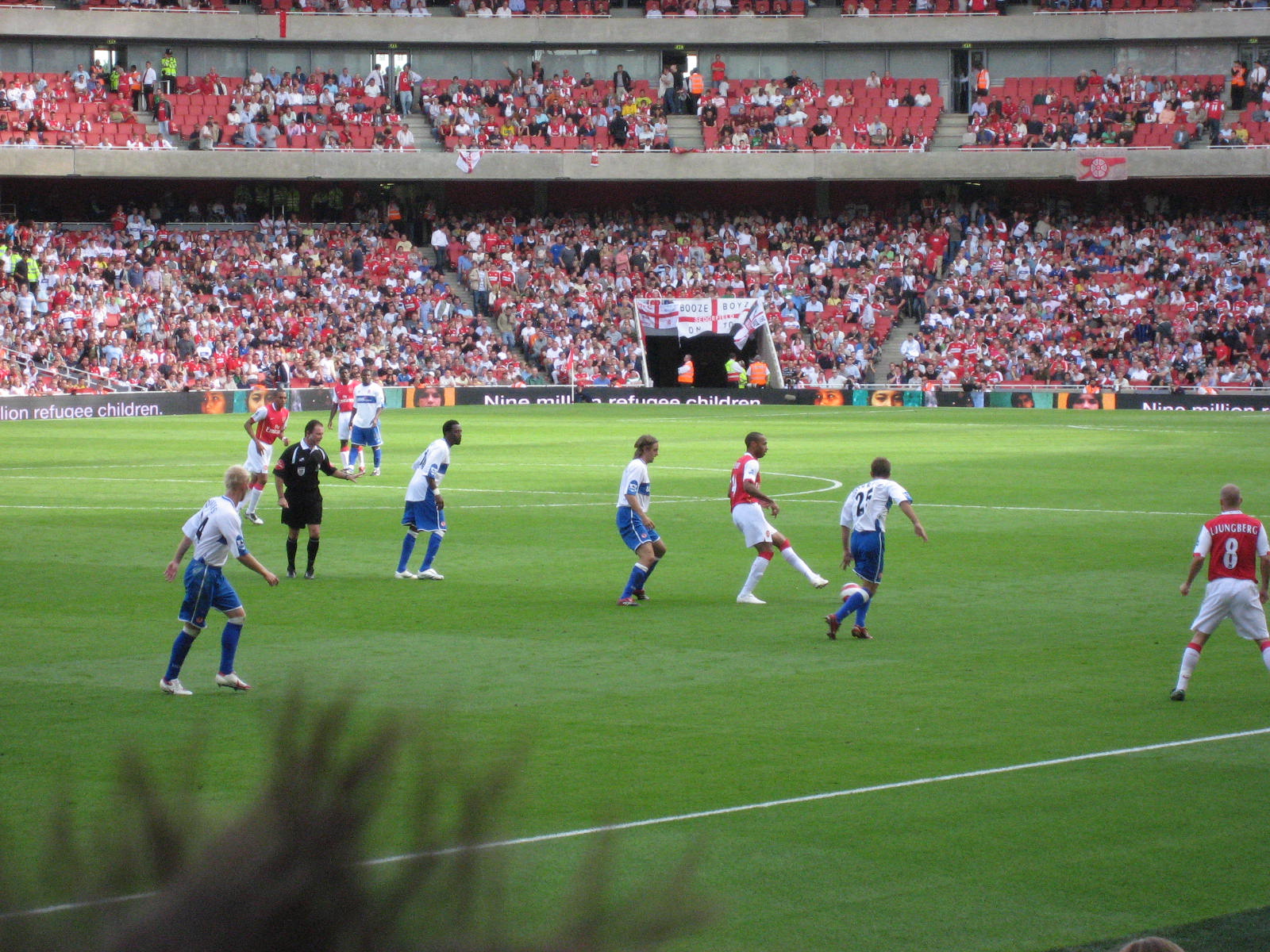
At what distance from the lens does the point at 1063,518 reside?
84.9 ft

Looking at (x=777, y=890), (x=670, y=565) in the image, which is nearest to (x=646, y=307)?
(x=670, y=565)

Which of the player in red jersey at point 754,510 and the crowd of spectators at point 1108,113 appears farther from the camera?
the crowd of spectators at point 1108,113

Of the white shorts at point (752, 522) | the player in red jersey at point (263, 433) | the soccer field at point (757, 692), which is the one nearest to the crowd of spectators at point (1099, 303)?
the soccer field at point (757, 692)

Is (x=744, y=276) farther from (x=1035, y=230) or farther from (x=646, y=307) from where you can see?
(x=1035, y=230)

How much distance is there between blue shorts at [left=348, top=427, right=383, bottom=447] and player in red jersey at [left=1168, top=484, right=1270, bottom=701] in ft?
68.7

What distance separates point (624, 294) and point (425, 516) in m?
46.1

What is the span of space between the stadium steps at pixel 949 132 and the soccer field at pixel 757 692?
39.5m

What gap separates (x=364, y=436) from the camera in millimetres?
31516

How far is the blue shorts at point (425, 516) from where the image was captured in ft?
63.8

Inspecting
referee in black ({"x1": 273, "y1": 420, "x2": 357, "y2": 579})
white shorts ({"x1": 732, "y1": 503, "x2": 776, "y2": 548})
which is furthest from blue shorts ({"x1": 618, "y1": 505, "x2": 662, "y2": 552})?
referee in black ({"x1": 273, "y1": 420, "x2": 357, "y2": 579})

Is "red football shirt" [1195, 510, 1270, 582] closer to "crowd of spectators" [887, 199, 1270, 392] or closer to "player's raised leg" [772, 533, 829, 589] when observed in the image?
"player's raised leg" [772, 533, 829, 589]

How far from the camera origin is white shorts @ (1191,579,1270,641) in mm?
12523

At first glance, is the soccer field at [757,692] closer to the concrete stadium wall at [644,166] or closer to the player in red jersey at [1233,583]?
the player in red jersey at [1233,583]

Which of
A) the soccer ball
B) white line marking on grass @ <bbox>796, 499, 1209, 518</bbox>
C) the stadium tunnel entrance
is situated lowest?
white line marking on grass @ <bbox>796, 499, 1209, 518</bbox>
